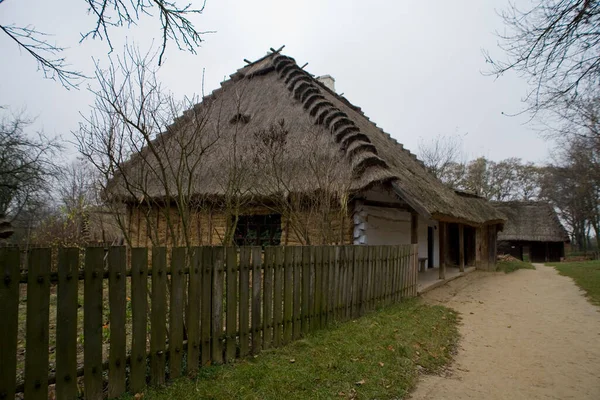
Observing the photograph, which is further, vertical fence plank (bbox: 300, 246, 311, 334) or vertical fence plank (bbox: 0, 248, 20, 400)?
vertical fence plank (bbox: 300, 246, 311, 334)

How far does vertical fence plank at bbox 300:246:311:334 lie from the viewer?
4.60 meters

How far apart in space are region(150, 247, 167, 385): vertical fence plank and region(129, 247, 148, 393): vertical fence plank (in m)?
0.07

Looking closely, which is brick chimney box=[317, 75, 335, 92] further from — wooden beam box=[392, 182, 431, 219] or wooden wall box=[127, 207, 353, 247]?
wooden beam box=[392, 182, 431, 219]

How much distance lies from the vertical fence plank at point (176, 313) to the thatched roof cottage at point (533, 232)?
29.8 meters

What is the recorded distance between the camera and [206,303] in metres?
3.47

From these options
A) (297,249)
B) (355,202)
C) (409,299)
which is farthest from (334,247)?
(355,202)

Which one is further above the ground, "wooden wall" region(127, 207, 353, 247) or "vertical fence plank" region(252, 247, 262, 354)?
"wooden wall" region(127, 207, 353, 247)

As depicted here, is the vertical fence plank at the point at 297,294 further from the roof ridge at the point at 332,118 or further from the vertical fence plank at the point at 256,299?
the roof ridge at the point at 332,118

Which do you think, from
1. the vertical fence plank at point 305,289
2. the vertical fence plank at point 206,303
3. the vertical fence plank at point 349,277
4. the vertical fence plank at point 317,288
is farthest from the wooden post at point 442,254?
the vertical fence plank at point 206,303

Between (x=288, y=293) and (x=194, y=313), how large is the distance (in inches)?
50.7

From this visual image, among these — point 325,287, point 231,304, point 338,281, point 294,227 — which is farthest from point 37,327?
point 294,227

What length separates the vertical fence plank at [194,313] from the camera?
130 inches

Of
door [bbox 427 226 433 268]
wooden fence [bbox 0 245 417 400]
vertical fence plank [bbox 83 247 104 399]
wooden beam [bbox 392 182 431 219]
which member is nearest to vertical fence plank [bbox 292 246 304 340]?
wooden fence [bbox 0 245 417 400]

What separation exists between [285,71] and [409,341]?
11.0 meters
